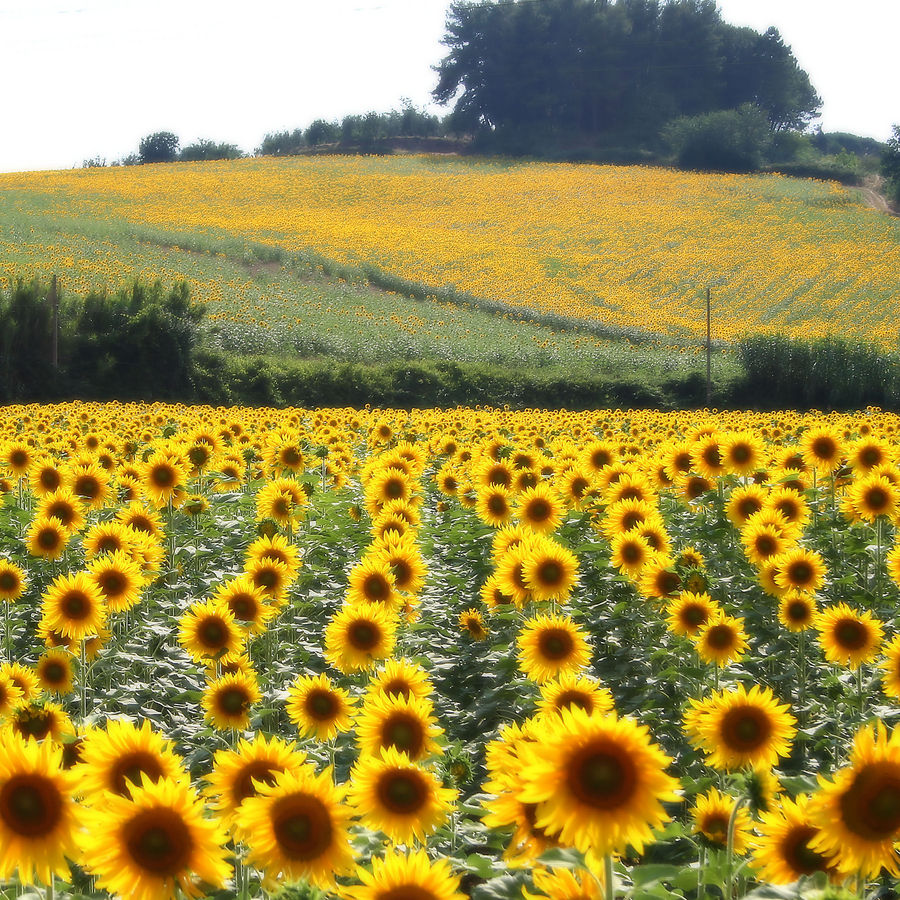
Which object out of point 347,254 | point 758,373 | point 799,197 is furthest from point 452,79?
point 758,373

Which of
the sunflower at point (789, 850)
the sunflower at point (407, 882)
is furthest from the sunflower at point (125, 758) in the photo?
the sunflower at point (789, 850)

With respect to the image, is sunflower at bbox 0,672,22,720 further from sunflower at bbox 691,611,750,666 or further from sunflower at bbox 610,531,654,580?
sunflower at bbox 610,531,654,580

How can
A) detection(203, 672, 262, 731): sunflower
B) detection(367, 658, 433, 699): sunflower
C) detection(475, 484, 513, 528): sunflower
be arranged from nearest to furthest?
detection(367, 658, 433, 699): sunflower
detection(203, 672, 262, 731): sunflower
detection(475, 484, 513, 528): sunflower

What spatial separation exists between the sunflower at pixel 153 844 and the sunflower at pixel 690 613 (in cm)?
296

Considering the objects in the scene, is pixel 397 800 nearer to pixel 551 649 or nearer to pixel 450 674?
pixel 551 649

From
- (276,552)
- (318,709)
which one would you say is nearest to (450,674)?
(276,552)

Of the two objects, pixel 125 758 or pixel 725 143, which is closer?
pixel 125 758

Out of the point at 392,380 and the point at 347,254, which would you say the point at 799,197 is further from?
the point at 392,380

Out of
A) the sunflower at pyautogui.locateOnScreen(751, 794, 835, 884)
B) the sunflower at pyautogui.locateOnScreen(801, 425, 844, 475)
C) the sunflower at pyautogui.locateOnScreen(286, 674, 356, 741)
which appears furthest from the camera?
the sunflower at pyautogui.locateOnScreen(801, 425, 844, 475)

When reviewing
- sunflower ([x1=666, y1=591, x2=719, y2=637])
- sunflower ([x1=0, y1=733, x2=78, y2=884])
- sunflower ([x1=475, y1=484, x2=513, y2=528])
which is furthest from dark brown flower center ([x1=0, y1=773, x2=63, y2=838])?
sunflower ([x1=475, y1=484, x2=513, y2=528])

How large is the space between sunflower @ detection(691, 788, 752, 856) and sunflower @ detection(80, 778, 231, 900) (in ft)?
4.52

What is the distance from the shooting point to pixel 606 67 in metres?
96.2

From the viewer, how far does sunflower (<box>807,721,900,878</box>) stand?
1873mm

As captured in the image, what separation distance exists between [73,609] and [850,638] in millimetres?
3242
